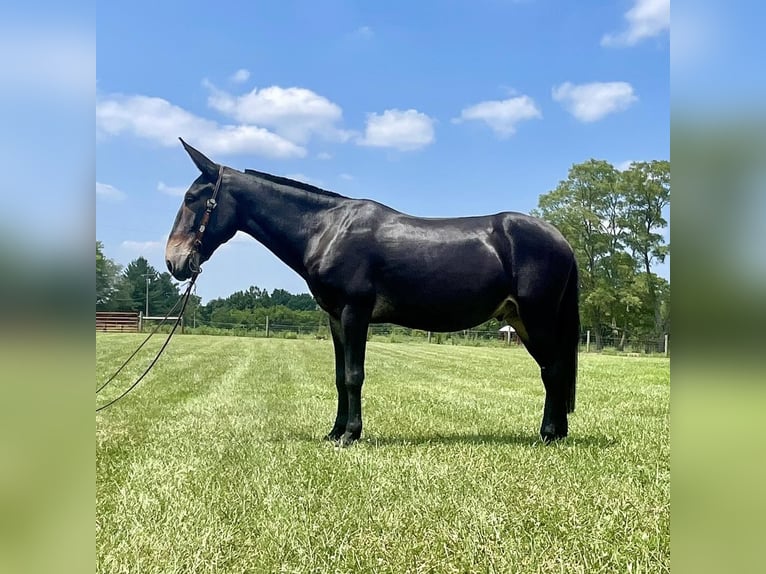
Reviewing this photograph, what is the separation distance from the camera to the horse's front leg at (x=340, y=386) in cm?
529

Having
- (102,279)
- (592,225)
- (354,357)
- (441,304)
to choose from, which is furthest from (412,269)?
(592,225)

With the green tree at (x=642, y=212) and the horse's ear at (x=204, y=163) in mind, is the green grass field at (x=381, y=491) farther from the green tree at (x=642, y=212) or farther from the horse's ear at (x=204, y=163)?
the green tree at (x=642, y=212)

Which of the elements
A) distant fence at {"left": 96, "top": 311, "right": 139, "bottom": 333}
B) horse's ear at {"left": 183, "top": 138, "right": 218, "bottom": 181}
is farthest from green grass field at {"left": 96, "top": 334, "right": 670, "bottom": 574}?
distant fence at {"left": 96, "top": 311, "right": 139, "bottom": 333}

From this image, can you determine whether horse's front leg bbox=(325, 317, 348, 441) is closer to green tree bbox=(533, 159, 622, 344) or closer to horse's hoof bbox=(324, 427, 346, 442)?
horse's hoof bbox=(324, 427, 346, 442)

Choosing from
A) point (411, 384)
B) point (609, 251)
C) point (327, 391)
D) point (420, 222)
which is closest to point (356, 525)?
point (420, 222)

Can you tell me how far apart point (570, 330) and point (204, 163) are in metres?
3.86

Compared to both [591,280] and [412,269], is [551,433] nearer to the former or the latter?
[412,269]

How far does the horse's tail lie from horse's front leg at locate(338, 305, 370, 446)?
194 cm

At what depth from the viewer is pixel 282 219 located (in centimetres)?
Result: 533

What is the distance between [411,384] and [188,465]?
6.53 m

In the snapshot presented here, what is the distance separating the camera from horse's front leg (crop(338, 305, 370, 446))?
4.96 m
